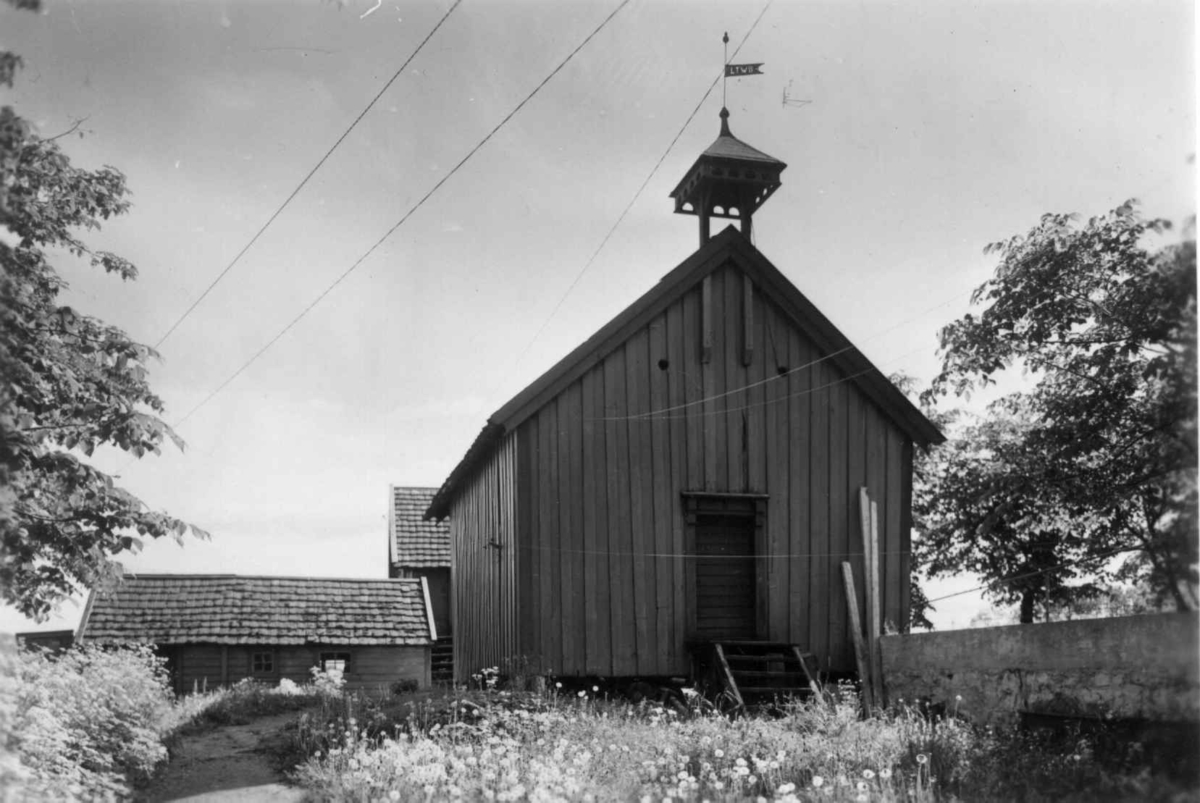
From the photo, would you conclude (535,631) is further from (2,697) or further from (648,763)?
(2,697)

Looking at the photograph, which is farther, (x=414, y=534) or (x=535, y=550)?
(x=414, y=534)

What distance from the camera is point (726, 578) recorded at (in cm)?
1419

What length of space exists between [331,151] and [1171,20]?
26.4 ft

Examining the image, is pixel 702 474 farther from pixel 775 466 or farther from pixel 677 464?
pixel 775 466

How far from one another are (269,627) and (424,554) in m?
7.53

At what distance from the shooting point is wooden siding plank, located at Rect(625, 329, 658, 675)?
1357cm

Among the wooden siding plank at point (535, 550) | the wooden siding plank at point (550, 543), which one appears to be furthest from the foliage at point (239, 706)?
the wooden siding plank at point (550, 543)

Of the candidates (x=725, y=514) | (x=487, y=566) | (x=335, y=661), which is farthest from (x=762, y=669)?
(x=335, y=661)

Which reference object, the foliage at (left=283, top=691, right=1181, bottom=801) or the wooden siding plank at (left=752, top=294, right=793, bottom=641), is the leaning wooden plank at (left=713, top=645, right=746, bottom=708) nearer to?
the wooden siding plank at (left=752, top=294, right=793, bottom=641)

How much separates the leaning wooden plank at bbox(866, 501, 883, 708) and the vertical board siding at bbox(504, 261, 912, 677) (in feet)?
1.17

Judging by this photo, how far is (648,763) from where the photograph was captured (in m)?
7.20

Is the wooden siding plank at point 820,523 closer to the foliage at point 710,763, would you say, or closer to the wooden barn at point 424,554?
the foliage at point 710,763

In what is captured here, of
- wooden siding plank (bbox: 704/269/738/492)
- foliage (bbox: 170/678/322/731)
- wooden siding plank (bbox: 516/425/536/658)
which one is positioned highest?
wooden siding plank (bbox: 704/269/738/492)

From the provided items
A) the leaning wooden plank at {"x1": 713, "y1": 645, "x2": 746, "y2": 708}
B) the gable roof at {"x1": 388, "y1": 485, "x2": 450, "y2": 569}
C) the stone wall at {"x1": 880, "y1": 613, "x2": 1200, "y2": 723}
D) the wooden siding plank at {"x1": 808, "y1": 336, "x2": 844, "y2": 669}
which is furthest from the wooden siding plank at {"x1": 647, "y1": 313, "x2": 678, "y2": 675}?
the gable roof at {"x1": 388, "y1": 485, "x2": 450, "y2": 569}
